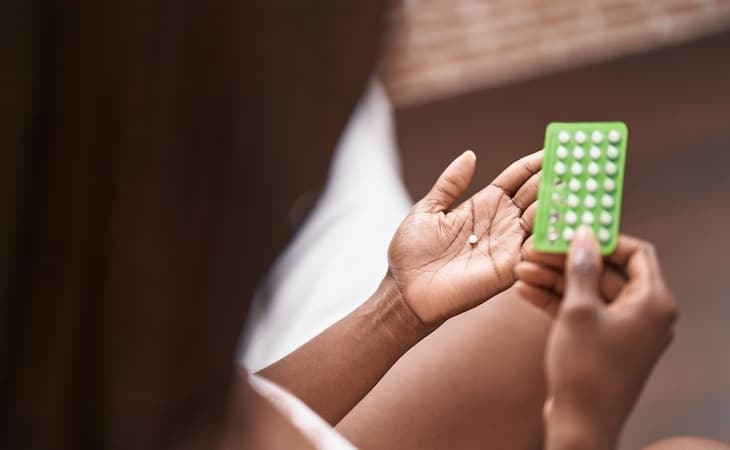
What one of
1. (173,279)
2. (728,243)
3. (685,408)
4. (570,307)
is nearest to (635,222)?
(728,243)

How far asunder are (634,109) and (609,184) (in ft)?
2.16

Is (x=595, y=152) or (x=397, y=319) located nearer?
(x=595, y=152)

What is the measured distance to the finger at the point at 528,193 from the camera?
21.9 inches

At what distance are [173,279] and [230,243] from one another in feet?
0.10

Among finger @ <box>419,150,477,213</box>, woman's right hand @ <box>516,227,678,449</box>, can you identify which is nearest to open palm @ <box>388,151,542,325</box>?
finger @ <box>419,150,477,213</box>

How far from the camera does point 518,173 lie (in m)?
0.57

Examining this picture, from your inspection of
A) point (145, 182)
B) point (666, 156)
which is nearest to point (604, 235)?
point (145, 182)

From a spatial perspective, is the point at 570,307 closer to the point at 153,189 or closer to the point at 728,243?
the point at 153,189

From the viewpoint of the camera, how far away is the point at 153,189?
1.22 ft

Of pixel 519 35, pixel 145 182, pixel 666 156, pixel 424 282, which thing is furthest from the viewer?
pixel 519 35

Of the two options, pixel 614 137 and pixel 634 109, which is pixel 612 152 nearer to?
pixel 614 137

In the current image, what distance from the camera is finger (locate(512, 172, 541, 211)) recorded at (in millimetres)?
556

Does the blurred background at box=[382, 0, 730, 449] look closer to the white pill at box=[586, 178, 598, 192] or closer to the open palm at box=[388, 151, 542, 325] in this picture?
the open palm at box=[388, 151, 542, 325]

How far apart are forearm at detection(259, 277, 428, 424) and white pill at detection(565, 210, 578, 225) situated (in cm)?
17
